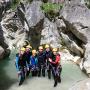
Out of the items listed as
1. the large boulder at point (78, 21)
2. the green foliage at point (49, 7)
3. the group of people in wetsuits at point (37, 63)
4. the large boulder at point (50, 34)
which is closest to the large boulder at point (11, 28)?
the green foliage at point (49, 7)

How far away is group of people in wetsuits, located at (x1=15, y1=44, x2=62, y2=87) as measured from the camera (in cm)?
1627

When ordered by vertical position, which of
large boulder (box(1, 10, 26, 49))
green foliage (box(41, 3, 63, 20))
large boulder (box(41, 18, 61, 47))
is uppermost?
green foliage (box(41, 3, 63, 20))

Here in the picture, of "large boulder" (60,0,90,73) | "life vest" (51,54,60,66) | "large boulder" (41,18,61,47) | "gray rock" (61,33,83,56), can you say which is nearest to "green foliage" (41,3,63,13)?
"large boulder" (41,18,61,47)

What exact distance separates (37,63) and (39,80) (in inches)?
40.9

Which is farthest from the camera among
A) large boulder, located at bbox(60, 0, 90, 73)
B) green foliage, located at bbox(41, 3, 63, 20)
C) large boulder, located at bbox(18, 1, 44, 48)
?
green foliage, located at bbox(41, 3, 63, 20)

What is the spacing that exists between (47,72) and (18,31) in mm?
12464

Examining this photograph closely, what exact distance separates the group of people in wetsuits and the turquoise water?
39 cm

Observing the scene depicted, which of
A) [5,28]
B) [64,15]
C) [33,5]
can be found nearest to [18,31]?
[5,28]

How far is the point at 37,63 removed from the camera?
55.5ft

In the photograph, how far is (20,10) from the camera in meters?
27.9

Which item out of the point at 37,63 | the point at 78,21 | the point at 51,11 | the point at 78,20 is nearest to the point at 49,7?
the point at 51,11

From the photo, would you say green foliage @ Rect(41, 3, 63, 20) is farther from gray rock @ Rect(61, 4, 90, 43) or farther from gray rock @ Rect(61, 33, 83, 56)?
gray rock @ Rect(61, 33, 83, 56)

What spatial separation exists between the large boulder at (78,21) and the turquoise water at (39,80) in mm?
1726

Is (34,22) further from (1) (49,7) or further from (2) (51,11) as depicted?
(1) (49,7)
